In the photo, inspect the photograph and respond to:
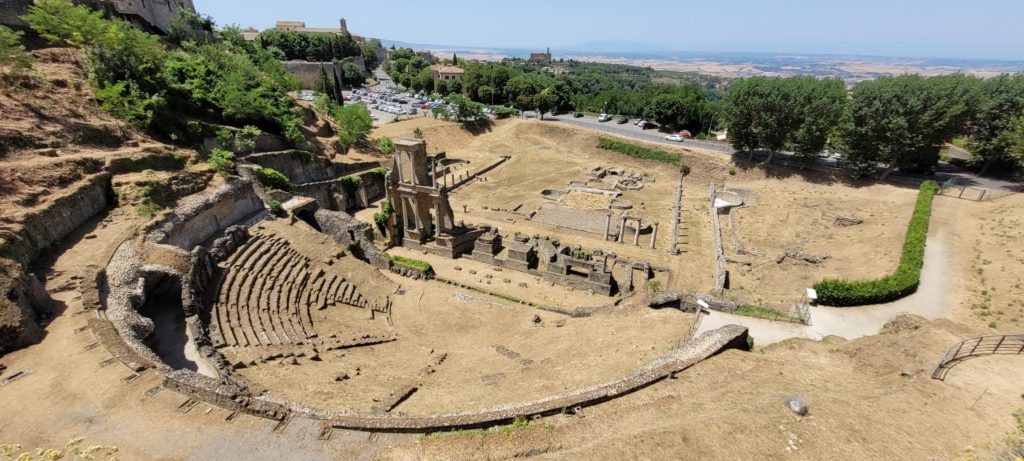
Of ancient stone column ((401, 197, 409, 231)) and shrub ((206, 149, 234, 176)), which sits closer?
shrub ((206, 149, 234, 176))

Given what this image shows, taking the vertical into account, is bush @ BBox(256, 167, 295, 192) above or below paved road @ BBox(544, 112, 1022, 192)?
above

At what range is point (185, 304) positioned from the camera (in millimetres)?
18938

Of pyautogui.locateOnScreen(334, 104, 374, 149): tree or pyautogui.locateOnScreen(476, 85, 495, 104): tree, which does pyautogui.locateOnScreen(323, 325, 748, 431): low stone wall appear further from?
pyautogui.locateOnScreen(476, 85, 495, 104): tree

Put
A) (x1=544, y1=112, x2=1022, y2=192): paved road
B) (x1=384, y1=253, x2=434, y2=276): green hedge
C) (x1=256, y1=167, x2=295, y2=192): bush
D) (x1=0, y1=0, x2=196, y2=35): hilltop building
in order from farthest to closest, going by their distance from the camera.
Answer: (x1=544, y1=112, x2=1022, y2=192): paved road, (x1=0, y1=0, x2=196, y2=35): hilltop building, (x1=256, y1=167, x2=295, y2=192): bush, (x1=384, y1=253, x2=434, y2=276): green hedge

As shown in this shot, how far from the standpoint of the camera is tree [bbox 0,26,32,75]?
84.0 ft

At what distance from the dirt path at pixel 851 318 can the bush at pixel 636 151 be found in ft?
110

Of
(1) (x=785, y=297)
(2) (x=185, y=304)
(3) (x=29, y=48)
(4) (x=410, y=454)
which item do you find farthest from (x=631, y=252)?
(3) (x=29, y=48)

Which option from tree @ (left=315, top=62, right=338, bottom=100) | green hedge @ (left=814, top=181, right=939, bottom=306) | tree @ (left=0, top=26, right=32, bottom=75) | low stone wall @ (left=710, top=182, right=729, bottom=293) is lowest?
low stone wall @ (left=710, top=182, right=729, bottom=293)

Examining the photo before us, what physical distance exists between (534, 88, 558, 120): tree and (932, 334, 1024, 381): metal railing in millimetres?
62330

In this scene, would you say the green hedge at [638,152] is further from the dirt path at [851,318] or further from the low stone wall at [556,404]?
the low stone wall at [556,404]

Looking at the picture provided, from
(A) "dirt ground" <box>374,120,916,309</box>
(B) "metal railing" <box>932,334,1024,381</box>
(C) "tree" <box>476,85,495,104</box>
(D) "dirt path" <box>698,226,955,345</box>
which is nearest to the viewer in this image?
(B) "metal railing" <box>932,334,1024,381</box>

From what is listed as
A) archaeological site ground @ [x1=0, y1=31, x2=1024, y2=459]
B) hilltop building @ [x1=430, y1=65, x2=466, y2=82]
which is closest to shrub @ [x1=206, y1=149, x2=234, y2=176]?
archaeological site ground @ [x1=0, y1=31, x2=1024, y2=459]

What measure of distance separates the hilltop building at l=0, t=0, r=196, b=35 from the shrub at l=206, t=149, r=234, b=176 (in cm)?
1921

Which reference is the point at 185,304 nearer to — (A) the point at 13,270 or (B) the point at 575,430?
(A) the point at 13,270
